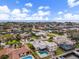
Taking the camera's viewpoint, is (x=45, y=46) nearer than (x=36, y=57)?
No

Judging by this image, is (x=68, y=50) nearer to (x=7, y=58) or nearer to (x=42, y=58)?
(x=42, y=58)

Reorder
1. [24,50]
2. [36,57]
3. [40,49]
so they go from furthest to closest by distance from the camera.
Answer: [40,49] < [24,50] < [36,57]

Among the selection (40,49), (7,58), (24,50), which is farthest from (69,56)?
(7,58)

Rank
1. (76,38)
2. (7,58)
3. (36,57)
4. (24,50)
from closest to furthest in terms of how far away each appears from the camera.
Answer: (7,58) < (36,57) < (24,50) < (76,38)

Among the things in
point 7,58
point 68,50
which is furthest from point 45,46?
point 7,58

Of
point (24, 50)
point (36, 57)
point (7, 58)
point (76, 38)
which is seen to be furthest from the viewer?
point (76, 38)

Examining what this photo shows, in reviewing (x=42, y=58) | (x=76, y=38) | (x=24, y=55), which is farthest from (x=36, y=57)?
(x=76, y=38)

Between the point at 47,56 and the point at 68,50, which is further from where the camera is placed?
the point at 68,50

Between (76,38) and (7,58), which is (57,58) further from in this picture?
(76,38)

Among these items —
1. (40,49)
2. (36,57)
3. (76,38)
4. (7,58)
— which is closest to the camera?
(7,58)
